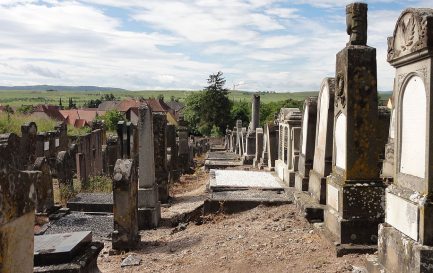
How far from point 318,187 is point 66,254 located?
524 cm

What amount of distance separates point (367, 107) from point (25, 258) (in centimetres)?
547

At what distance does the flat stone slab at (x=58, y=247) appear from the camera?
5.17m

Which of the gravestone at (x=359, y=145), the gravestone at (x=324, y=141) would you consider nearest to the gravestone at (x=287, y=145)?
the gravestone at (x=324, y=141)

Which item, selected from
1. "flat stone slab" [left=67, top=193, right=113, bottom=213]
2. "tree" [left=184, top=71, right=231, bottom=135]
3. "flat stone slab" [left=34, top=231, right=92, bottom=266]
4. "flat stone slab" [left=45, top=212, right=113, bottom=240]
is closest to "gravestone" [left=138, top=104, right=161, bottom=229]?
"flat stone slab" [left=45, top=212, right=113, bottom=240]

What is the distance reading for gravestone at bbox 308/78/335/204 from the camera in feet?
28.5

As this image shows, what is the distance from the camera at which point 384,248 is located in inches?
203

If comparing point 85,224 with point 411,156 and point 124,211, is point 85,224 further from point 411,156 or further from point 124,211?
A: point 411,156

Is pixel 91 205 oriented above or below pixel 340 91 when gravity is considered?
below

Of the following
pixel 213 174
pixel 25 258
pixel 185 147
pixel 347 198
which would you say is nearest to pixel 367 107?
pixel 347 198

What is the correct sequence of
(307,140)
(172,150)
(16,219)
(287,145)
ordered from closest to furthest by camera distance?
1. (16,219)
2. (307,140)
3. (287,145)
4. (172,150)

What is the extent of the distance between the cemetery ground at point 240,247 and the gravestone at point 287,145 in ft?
11.0

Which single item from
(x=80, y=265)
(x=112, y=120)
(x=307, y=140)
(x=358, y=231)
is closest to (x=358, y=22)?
(x=358, y=231)

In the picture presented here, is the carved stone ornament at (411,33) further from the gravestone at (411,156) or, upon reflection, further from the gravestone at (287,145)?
the gravestone at (287,145)

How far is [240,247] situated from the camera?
756cm
